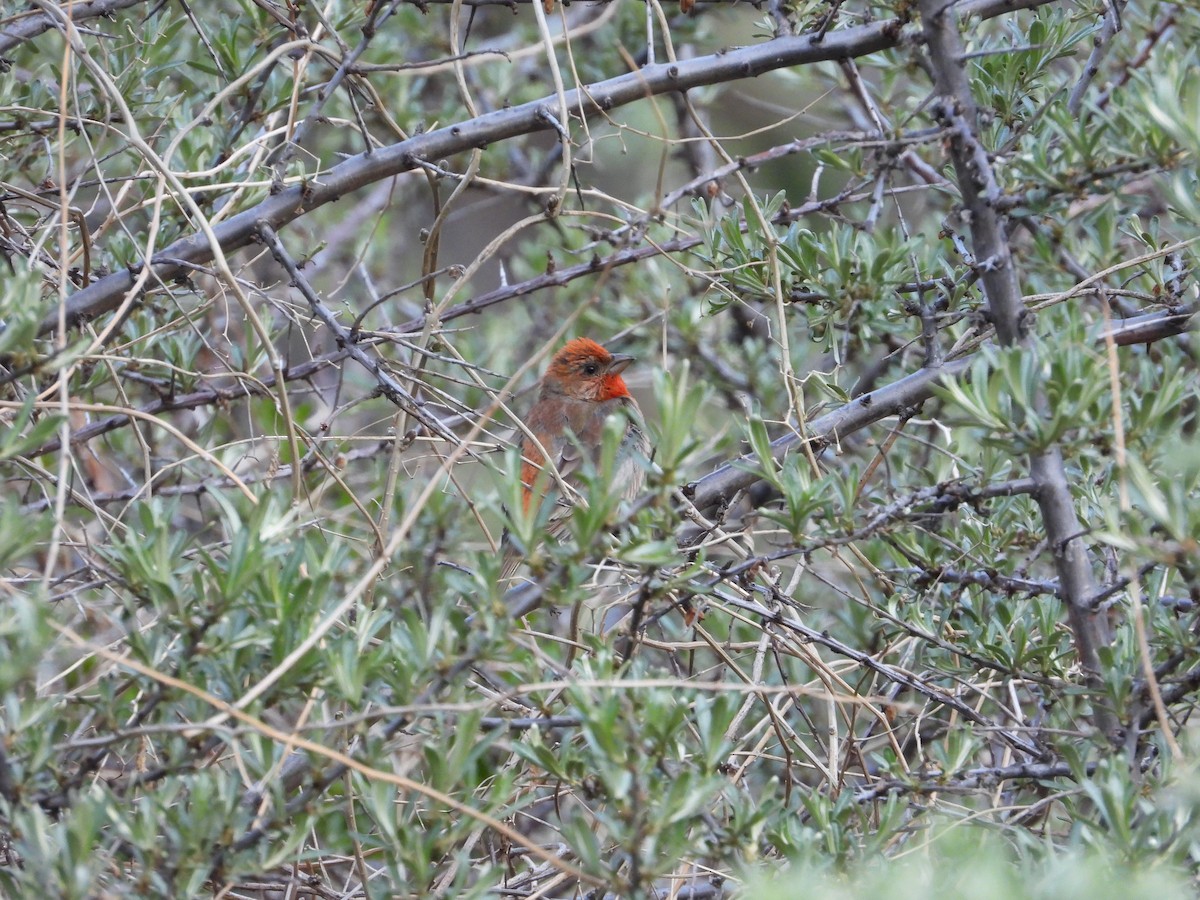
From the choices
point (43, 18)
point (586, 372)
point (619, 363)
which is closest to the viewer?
point (43, 18)

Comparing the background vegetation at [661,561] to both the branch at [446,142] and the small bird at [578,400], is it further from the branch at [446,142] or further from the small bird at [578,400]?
the small bird at [578,400]

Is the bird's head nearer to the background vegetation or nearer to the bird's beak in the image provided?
the bird's beak

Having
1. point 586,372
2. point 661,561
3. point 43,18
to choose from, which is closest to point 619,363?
point 586,372

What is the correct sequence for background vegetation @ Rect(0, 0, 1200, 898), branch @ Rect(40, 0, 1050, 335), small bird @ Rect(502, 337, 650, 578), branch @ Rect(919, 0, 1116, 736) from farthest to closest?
small bird @ Rect(502, 337, 650, 578) → branch @ Rect(40, 0, 1050, 335) → branch @ Rect(919, 0, 1116, 736) → background vegetation @ Rect(0, 0, 1200, 898)

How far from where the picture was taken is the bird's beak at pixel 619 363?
592cm

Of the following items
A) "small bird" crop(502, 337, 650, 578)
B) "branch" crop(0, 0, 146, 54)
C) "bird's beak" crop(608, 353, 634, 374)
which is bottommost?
"small bird" crop(502, 337, 650, 578)

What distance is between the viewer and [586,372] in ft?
20.6

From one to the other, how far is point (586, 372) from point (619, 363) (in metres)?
0.26

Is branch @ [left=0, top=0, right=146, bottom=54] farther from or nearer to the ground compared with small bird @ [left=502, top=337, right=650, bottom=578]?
farther from the ground

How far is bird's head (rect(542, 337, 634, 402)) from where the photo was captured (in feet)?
20.2

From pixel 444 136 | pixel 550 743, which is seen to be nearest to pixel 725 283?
pixel 444 136

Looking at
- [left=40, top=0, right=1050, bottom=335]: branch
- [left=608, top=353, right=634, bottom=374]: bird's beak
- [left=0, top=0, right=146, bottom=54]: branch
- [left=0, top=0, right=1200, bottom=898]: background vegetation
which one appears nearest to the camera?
[left=0, top=0, right=1200, bottom=898]: background vegetation

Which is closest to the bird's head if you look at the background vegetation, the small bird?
the small bird

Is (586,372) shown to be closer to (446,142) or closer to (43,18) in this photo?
(446,142)
